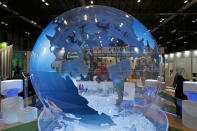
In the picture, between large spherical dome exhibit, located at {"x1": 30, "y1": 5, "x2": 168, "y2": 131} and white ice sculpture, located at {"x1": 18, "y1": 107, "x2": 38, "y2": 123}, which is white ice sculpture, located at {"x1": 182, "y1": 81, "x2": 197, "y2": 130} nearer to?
large spherical dome exhibit, located at {"x1": 30, "y1": 5, "x2": 168, "y2": 131}

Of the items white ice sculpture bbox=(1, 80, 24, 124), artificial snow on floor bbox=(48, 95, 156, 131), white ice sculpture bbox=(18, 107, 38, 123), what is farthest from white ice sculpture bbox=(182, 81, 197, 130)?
white ice sculpture bbox=(1, 80, 24, 124)

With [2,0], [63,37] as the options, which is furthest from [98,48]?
[2,0]

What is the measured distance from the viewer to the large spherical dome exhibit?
1428mm

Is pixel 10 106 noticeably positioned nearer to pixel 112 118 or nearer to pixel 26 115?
pixel 26 115

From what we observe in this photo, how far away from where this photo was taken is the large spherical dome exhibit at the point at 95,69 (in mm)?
1428

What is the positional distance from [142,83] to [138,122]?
55 cm

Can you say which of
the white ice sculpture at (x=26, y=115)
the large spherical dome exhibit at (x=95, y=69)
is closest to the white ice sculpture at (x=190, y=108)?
the large spherical dome exhibit at (x=95, y=69)

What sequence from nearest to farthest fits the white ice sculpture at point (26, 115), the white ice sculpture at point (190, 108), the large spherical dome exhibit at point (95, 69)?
1. the large spherical dome exhibit at point (95, 69)
2. the white ice sculpture at point (190, 108)
3. the white ice sculpture at point (26, 115)

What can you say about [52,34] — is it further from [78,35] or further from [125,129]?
[125,129]

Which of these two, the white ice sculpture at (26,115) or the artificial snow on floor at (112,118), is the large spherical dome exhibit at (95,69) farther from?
the white ice sculpture at (26,115)

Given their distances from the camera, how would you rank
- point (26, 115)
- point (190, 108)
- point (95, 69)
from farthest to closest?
point (26, 115) < point (190, 108) < point (95, 69)

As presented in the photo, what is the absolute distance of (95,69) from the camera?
1418mm

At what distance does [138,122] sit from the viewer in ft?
5.66

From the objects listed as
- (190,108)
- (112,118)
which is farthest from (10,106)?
(190,108)
